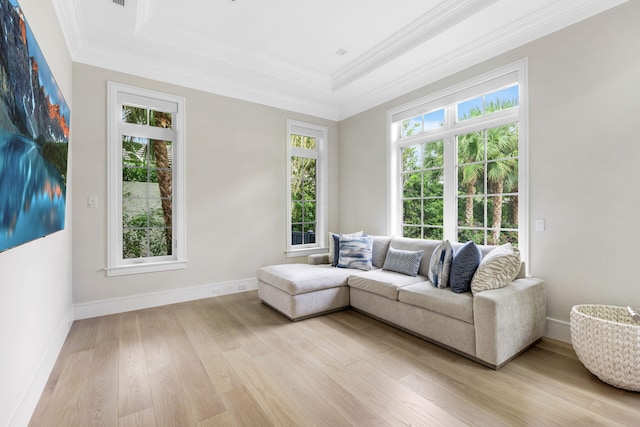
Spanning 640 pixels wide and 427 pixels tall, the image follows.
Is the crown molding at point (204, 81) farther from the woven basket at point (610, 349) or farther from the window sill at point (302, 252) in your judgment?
the woven basket at point (610, 349)

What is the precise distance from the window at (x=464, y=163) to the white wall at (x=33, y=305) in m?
3.65

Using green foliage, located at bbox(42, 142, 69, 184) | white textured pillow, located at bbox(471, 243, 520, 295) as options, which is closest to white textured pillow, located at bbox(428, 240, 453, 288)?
white textured pillow, located at bbox(471, 243, 520, 295)

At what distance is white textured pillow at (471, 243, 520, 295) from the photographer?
2.42m

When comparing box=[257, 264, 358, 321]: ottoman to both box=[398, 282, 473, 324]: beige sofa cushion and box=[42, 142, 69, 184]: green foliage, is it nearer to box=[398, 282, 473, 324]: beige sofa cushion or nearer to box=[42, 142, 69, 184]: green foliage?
box=[398, 282, 473, 324]: beige sofa cushion

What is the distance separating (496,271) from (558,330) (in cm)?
89

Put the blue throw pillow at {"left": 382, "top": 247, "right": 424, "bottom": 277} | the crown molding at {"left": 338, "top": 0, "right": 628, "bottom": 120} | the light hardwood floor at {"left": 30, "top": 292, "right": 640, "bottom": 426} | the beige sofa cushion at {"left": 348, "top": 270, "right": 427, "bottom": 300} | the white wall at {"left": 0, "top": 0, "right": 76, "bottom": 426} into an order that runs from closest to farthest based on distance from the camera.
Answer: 1. the white wall at {"left": 0, "top": 0, "right": 76, "bottom": 426}
2. the light hardwood floor at {"left": 30, "top": 292, "right": 640, "bottom": 426}
3. the crown molding at {"left": 338, "top": 0, "right": 628, "bottom": 120}
4. the beige sofa cushion at {"left": 348, "top": 270, "right": 427, "bottom": 300}
5. the blue throw pillow at {"left": 382, "top": 247, "right": 424, "bottom": 277}

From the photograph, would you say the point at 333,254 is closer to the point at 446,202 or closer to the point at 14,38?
the point at 446,202

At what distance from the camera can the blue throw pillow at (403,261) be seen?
3330 mm

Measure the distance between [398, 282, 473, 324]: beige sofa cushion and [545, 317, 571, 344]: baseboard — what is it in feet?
2.85

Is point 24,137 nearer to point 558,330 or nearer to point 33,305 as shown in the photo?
point 33,305

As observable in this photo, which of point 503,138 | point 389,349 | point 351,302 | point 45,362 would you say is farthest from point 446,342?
point 45,362

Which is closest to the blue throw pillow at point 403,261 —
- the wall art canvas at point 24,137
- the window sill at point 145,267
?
the window sill at point 145,267

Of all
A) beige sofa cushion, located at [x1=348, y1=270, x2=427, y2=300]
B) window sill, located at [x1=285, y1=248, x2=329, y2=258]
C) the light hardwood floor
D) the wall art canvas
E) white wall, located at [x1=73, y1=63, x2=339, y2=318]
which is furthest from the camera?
window sill, located at [x1=285, y1=248, x2=329, y2=258]

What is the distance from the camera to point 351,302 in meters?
3.49
